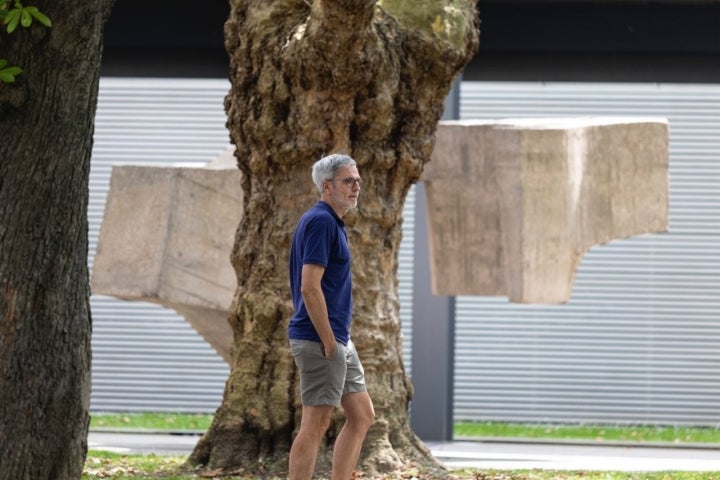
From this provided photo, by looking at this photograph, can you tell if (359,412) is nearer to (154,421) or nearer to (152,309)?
(154,421)

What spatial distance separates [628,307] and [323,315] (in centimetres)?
1117

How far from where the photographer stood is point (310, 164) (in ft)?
27.0

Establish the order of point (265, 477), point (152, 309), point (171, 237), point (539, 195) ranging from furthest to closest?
point (152, 309)
point (171, 237)
point (539, 195)
point (265, 477)

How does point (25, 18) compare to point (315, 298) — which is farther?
point (315, 298)

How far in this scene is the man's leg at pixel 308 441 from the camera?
5.83 meters

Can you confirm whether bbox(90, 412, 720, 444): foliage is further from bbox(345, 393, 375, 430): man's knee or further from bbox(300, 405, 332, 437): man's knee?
bbox(300, 405, 332, 437): man's knee

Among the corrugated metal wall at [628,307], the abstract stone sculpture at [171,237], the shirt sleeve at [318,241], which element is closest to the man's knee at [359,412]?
the shirt sleeve at [318,241]

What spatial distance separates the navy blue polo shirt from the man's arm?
0.06 meters

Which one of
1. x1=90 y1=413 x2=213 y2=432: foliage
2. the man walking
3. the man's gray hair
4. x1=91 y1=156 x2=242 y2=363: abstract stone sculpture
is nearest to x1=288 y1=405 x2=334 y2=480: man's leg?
the man walking

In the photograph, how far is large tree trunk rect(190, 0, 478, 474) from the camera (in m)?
8.05

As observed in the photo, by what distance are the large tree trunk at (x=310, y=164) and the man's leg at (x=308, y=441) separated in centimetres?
206

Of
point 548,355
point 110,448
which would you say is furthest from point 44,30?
point 548,355

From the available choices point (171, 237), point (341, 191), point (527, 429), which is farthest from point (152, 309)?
point (341, 191)

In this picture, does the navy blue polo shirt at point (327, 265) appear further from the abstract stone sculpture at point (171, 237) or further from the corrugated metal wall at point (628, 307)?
the corrugated metal wall at point (628, 307)
